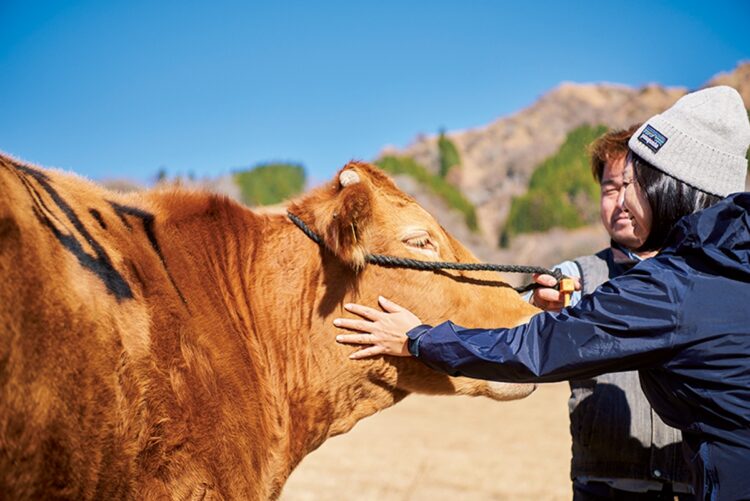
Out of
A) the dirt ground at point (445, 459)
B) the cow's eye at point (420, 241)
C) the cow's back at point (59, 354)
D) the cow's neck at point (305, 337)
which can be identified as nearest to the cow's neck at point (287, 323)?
the cow's neck at point (305, 337)

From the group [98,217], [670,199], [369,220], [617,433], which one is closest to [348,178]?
[369,220]

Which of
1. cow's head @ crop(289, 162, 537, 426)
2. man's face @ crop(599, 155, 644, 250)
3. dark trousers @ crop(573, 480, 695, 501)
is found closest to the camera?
cow's head @ crop(289, 162, 537, 426)

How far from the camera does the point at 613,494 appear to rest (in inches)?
145

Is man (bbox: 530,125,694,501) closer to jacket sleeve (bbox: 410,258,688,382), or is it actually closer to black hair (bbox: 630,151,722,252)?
black hair (bbox: 630,151,722,252)

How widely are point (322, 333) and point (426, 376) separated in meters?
0.58

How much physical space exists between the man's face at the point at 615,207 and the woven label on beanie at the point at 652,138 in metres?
0.92

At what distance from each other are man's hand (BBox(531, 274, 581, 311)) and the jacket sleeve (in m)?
1.31

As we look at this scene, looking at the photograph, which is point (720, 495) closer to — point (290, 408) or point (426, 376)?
point (426, 376)

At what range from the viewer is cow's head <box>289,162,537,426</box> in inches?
132

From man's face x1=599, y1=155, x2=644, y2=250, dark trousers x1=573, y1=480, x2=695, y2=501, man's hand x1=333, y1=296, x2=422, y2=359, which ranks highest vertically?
man's face x1=599, y1=155, x2=644, y2=250

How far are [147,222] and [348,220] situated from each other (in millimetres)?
871

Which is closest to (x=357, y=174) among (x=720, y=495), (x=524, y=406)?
(x=720, y=495)

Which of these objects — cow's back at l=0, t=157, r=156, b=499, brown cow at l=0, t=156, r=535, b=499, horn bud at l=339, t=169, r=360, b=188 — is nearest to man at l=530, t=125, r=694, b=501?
brown cow at l=0, t=156, r=535, b=499

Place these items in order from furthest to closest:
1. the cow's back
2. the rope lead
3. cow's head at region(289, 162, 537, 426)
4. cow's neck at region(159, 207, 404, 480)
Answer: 1. the rope lead
2. cow's head at region(289, 162, 537, 426)
3. cow's neck at region(159, 207, 404, 480)
4. the cow's back
